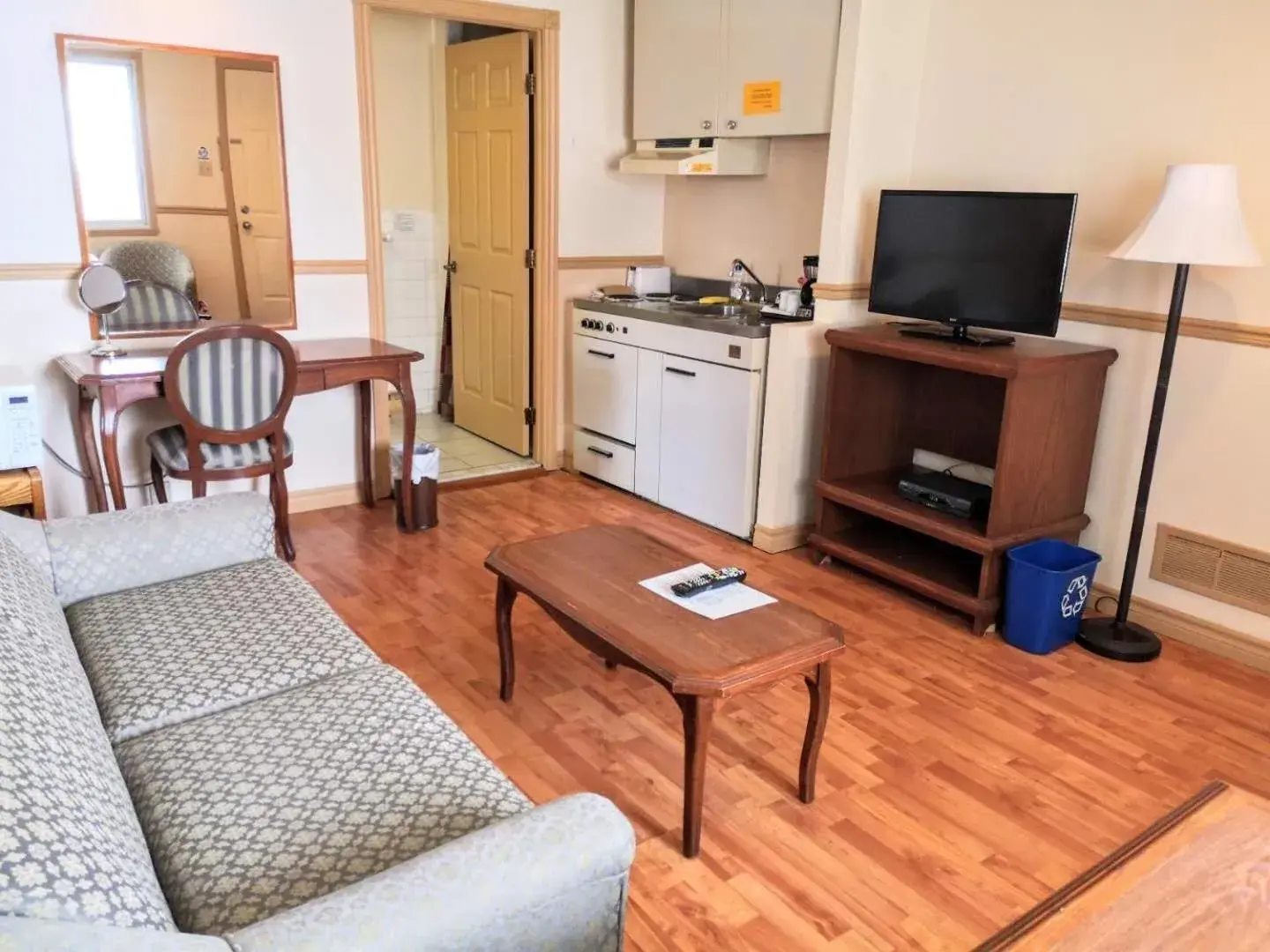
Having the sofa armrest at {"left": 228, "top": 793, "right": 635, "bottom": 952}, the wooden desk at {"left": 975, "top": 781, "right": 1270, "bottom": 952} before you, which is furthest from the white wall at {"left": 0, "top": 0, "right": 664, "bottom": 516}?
the wooden desk at {"left": 975, "top": 781, "right": 1270, "bottom": 952}

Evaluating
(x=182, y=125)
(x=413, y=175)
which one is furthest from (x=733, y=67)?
(x=413, y=175)

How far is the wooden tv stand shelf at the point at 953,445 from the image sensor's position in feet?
10.1

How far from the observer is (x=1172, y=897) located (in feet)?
4.33

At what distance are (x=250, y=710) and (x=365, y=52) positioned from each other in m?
2.97

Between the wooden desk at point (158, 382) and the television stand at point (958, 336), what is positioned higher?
the television stand at point (958, 336)

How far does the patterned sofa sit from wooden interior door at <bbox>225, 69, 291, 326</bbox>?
1.76 m

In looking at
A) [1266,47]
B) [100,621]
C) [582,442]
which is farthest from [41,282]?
[1266,47]

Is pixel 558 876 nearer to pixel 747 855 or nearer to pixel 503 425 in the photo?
pixel 747 855

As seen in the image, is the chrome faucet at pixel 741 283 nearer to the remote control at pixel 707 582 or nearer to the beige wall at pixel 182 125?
the beige wall at pixel 182 125

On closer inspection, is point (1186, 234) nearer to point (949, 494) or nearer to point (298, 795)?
point (949, 494)

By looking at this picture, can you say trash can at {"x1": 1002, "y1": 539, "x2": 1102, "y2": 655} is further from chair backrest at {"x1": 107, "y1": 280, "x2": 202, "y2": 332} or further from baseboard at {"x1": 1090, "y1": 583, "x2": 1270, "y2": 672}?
chair backrest at {"x1": 107, "y1": 280, "x2": 202, "y2": 332}

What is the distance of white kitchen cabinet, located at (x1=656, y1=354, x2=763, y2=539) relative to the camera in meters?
3.81

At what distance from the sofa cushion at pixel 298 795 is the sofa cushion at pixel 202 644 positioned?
0.06 meters

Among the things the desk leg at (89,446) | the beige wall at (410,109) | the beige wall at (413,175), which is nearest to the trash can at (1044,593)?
the desk leg at (89,446)
